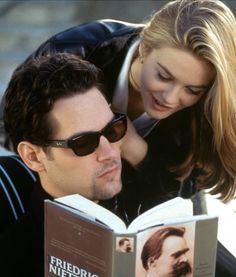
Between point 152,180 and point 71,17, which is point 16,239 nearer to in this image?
point 152,180

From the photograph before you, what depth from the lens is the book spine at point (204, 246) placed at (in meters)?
1.68

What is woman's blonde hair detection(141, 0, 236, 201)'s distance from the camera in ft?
7.53

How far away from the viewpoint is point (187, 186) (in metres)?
2.57

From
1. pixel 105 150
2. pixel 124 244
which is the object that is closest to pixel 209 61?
pixel 105 150

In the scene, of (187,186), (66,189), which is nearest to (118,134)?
(66,189)

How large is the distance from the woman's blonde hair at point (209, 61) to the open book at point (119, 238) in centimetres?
69

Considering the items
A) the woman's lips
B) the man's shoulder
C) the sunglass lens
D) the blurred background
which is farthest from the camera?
the blurred background

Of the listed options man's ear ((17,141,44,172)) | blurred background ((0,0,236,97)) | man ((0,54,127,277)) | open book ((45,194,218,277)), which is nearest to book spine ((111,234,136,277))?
open book ((45,194,218,277))

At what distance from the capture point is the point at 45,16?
5.82m

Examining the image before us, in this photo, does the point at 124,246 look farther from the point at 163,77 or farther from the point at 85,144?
the point at 163,77

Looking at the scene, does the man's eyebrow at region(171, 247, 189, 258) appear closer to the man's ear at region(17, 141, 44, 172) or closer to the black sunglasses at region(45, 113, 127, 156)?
the black sunglasses at region(45, 113, 127, 156)

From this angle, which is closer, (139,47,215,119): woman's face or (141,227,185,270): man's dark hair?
(141,227,185,270): man's dark hair

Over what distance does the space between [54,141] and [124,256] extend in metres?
0.49

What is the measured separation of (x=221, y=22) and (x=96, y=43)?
420 millimetres
